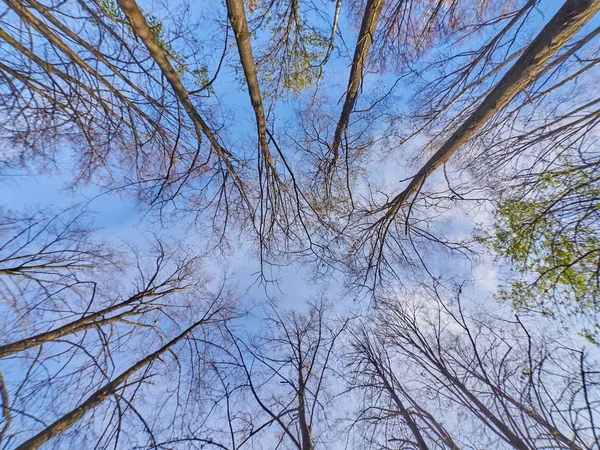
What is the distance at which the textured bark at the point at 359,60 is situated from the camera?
3.54 metres

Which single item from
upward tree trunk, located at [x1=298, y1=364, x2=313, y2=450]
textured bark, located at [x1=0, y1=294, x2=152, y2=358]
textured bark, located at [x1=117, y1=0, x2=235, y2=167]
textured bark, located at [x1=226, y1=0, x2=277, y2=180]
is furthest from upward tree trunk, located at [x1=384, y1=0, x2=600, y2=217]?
textured bark, located at [x1=0, y1=294, x2=152, y2=358]

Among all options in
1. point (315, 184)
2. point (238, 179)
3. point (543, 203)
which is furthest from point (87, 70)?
point (543, 203)

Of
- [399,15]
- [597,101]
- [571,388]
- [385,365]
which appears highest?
[399,15]

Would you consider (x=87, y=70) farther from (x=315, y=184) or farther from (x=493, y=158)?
(x=493, y=158)

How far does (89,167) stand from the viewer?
436cm

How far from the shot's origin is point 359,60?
3.85m

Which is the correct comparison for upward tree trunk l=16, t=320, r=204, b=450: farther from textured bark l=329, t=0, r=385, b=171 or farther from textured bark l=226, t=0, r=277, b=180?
textured bark l=329, t=0, r=385, b=171

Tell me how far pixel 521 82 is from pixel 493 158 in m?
2.69

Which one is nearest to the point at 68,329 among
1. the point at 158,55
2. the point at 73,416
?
the point at 73,416

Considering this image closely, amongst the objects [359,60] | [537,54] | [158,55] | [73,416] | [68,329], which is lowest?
[73,416]

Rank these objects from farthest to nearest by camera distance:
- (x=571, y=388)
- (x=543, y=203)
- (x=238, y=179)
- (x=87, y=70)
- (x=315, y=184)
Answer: (x=315, y=184), (x=543, y=203), (x=238, y=179), (x=571, y=388), (x=87, y=70)

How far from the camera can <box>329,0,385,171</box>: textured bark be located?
3.54 meters

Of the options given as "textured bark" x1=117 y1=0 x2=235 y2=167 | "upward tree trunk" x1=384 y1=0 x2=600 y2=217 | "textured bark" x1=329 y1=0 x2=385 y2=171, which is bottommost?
"textured bark" x1=117 y1=0 x2=235 y2=167

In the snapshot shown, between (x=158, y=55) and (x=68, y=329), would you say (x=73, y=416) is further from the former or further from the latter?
(x=158, y=55)
